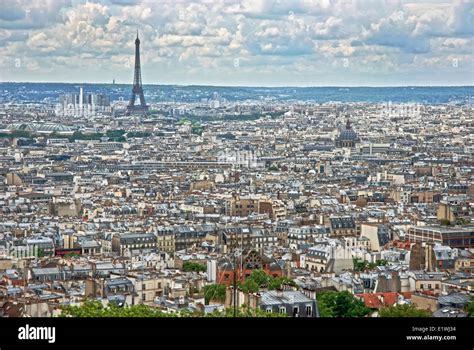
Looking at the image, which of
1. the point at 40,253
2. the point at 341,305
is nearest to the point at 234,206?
the point at 40,253

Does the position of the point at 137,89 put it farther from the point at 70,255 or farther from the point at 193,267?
the point at 193,267

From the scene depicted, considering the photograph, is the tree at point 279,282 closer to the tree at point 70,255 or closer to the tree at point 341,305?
the tree at point 341,305

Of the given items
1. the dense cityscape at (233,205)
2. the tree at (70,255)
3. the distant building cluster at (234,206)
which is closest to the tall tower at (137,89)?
the dense cityscape at (233,205)

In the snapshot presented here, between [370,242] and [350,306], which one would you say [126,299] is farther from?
[370,242]

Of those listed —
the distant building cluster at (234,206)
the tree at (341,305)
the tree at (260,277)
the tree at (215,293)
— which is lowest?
the distant building cluster at (234,206)

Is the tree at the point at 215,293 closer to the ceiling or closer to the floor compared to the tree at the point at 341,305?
closer to the floor

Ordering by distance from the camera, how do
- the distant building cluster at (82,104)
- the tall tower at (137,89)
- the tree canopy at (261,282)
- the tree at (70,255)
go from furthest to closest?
the distant building cluster at (82,104), the tall tower at (137,89), the tree at (70,255), the tree canopy at (261,282)

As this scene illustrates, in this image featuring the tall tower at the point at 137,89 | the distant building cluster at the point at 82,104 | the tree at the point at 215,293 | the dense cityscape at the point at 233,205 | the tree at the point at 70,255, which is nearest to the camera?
the tree at the point at 215,293
